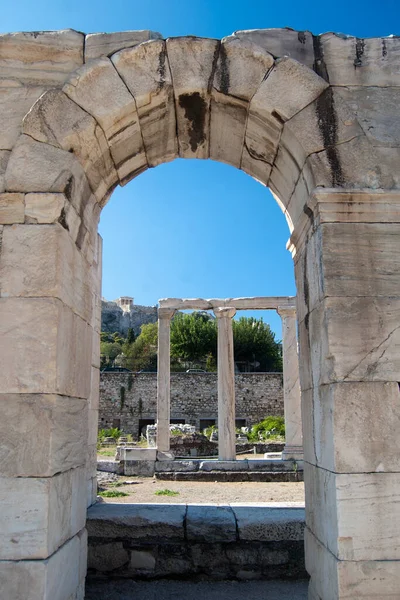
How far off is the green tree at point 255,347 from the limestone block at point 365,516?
37588mm

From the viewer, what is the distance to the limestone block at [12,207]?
328 centimetres

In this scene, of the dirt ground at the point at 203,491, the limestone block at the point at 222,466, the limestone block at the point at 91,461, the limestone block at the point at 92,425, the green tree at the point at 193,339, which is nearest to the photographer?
the limestone block at the point at 91,461

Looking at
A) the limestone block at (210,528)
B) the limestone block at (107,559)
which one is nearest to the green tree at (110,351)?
the limestone block at (107,559)

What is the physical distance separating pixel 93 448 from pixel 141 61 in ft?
13.2

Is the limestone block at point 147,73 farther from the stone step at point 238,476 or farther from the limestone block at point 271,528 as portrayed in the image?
the stone step at point 238,476

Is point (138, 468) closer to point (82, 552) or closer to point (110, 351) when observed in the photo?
point (82, 552)

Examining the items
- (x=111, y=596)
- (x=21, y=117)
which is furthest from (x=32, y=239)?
(x=111, y=596)

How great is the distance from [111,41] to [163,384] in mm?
11926

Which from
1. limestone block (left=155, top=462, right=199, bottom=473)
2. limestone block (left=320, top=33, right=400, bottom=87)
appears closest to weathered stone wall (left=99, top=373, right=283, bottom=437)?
limestone block (left=155, top=462, right=199, bottom=473)

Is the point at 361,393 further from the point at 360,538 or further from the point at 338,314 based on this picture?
the point at 360,538

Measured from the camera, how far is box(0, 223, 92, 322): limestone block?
3.15 meters

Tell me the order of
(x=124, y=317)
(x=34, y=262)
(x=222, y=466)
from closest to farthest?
1. (x=34, y=262)
2. (x=222, y=466)
3. (x=124, y=317)

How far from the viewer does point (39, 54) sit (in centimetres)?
371

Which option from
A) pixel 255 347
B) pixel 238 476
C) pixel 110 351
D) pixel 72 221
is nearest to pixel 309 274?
pixel 72 221
